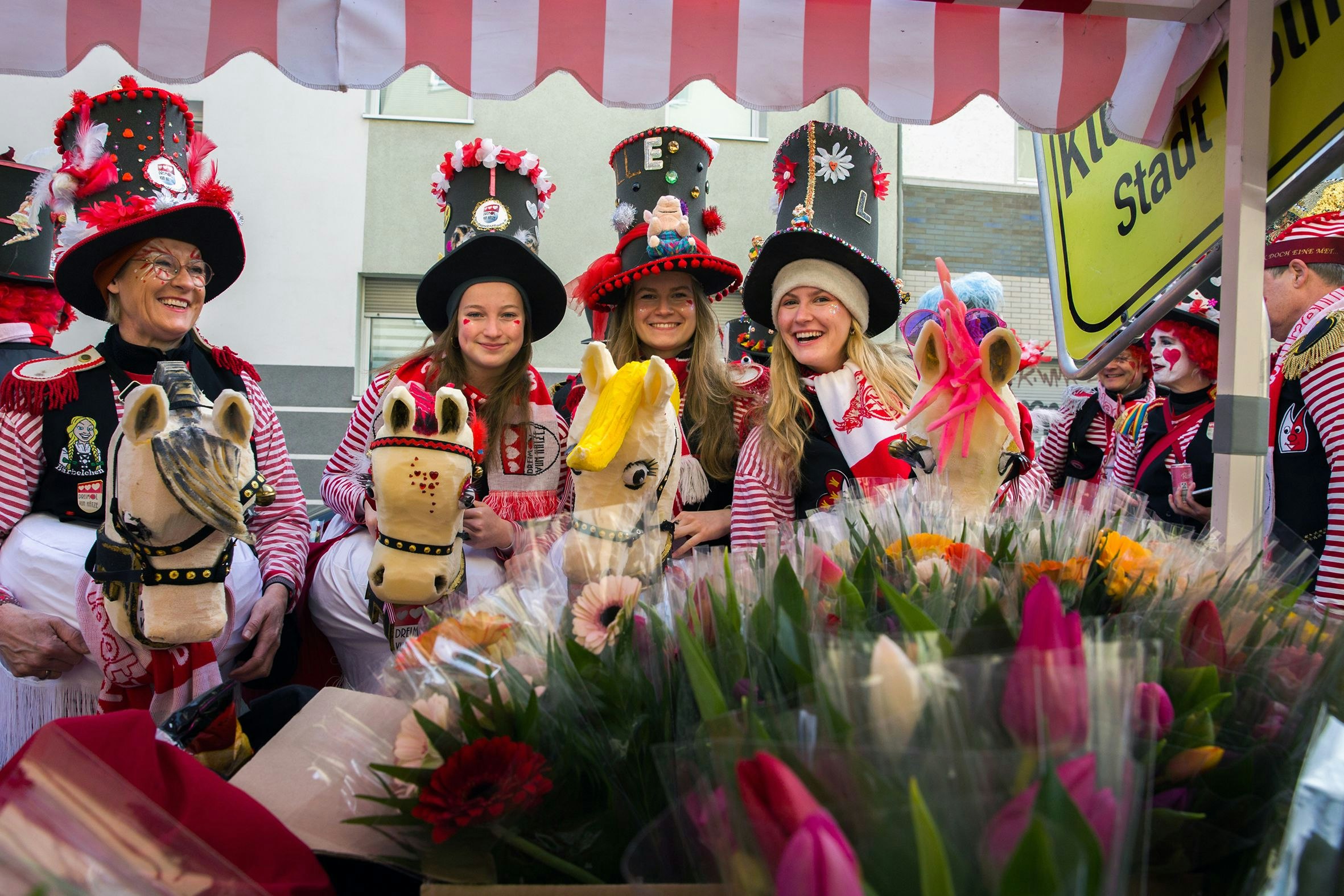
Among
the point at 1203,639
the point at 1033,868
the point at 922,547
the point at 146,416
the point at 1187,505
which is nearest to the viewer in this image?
the point at 1033,868

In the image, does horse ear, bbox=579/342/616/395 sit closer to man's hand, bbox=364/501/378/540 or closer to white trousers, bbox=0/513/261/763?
man's hand, bbox=364/501/378/540

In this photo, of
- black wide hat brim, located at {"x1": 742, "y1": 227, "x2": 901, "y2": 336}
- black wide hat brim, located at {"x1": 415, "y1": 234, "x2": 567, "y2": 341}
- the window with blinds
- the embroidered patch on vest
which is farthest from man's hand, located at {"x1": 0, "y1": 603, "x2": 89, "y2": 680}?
the window with blinds

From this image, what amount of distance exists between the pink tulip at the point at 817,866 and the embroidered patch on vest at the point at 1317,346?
2.55 metres

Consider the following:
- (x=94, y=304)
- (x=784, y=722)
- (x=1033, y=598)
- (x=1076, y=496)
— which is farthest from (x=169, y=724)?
(x=94, y=304)

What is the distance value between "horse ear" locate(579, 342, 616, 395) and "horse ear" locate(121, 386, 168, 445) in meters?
0.68

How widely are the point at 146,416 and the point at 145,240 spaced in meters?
0.91

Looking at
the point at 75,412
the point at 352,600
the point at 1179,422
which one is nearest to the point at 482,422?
the point at 352,600

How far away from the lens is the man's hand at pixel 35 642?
79.3 inches

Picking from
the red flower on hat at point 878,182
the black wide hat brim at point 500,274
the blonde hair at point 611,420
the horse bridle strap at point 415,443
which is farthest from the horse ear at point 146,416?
the red flower on hat at point 878,182

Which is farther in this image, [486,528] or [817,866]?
[486,528]

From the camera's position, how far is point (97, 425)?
218 centimetres

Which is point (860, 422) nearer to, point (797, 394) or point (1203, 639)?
point (797, 394)

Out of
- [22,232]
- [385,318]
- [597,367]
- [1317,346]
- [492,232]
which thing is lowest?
[597,367]

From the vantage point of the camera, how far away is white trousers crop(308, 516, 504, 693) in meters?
2.37
